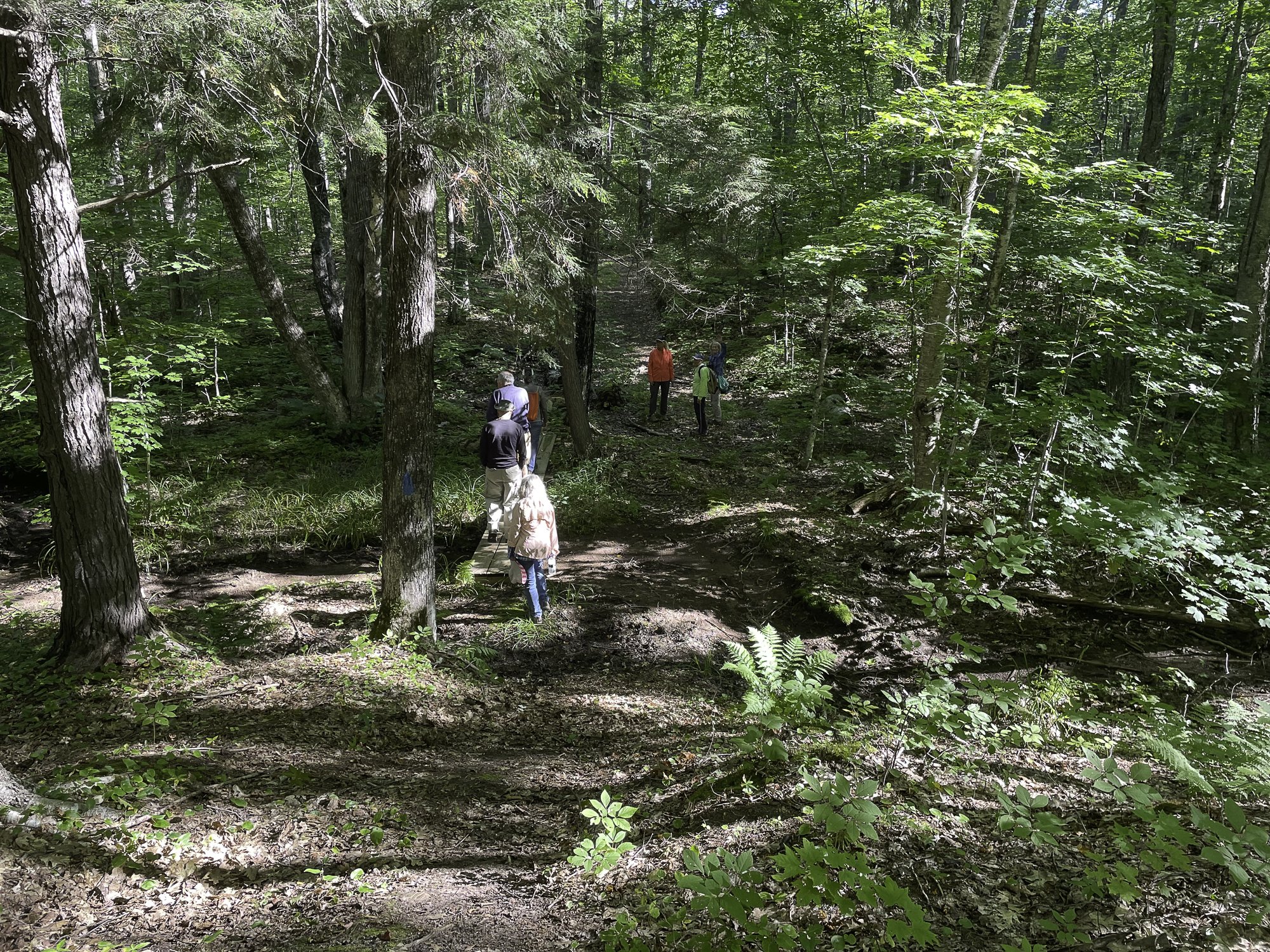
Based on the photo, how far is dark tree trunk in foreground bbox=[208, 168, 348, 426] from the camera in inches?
402

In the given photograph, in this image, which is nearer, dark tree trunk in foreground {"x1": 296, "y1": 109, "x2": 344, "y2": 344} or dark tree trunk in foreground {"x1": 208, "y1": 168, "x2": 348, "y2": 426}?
dark tree trunk in foreground {"x1": 208, "y1": 168, "x2": 348, "y2": 426}

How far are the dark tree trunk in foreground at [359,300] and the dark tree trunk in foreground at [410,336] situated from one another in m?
6.64

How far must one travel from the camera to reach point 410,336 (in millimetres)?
5570

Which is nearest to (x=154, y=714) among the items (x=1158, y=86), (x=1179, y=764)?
(x=1179, y=764)

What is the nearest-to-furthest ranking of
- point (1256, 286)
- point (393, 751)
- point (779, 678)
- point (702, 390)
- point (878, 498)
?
point (779, 678), point (393, 751), point (1256, 286), point (878, 498), point (702, 390)

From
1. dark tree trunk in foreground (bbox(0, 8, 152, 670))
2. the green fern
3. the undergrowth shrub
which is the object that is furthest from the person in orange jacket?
dark tree trunk in foreground (bbox(0, 8, 152, 670))

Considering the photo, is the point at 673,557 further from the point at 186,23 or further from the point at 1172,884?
the point at 186,23

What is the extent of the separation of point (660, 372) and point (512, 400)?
21.1 ft

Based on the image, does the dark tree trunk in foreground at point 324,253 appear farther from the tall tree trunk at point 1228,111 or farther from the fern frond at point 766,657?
the tall tree trunk at point 1228,111

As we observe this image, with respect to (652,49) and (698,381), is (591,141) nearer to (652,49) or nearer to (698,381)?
(652,49)

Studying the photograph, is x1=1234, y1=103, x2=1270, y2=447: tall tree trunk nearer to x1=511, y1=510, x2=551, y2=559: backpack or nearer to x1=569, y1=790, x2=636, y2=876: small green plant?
x1=511, y1=510, x2=551, y2=559: backpack

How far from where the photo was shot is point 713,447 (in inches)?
514

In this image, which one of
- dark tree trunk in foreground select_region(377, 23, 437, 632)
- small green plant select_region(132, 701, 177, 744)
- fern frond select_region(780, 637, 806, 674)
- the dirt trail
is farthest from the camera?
dark tree trunk in foreground select_region(377, 23, 437, 632)

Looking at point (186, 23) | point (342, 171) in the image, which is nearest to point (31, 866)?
point (186, 23)
